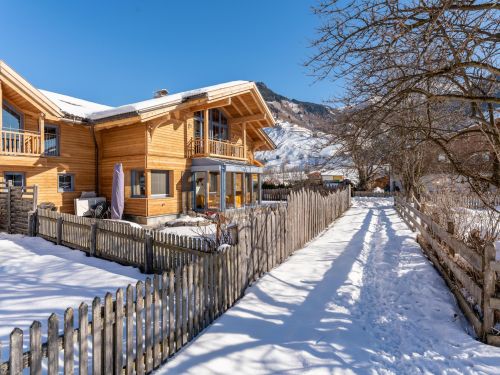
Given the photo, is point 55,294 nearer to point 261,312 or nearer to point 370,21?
point 261,312

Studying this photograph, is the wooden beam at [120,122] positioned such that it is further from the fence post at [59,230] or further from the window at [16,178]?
the fence post at [59,230]

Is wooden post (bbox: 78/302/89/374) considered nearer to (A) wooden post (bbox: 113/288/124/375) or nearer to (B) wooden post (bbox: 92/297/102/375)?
(B) wooden post (bbox: 92/297/102/375)

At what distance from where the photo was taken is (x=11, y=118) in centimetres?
1377

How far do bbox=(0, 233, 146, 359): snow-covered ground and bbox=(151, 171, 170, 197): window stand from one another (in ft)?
19.8

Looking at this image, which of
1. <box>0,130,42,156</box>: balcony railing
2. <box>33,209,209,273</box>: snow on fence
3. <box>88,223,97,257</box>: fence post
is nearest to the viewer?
<box>33,209,209,273</box>: snow on fence

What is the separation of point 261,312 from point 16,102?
52.1 feet

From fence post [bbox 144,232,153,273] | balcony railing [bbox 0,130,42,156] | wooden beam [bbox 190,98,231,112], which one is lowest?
fence post [bbox 144,232,153,273]

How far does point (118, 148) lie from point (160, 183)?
297 cm

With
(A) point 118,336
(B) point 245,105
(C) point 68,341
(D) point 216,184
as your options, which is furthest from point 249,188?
(C) point 68,341

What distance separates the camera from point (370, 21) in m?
4.24

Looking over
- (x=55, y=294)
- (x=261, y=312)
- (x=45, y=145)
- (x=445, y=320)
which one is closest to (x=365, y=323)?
(x=445, y=320)

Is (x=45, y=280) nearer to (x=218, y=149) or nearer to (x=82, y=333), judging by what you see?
(x=82, y=333)

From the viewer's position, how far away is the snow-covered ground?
14.9 ft

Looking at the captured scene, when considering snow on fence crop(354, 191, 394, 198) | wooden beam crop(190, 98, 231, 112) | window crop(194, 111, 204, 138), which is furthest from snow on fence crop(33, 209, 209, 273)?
snow on fence crop(354, 191, 394, 198)
